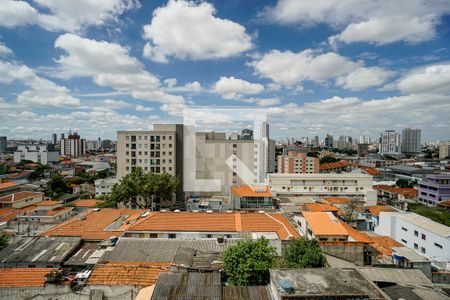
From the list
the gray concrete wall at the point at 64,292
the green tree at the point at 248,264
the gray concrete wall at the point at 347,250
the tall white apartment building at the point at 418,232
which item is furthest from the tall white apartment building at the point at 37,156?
the tall white apartment building at the point at 418,232

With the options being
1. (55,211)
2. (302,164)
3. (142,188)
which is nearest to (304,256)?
(142,188)

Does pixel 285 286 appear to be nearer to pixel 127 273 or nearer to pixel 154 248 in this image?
pixel 127 273

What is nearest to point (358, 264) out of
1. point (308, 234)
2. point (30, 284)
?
point (308, 234)

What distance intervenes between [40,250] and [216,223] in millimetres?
7285

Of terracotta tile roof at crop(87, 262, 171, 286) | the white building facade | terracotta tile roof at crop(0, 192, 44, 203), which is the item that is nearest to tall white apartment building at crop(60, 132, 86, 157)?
the white building facade

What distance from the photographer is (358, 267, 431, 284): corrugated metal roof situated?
848 centimetres

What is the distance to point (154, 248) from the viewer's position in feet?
33.2

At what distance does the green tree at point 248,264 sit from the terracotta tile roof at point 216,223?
3765 mm

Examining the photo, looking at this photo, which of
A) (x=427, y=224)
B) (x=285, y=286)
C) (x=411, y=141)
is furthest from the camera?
(x=411, y=141)

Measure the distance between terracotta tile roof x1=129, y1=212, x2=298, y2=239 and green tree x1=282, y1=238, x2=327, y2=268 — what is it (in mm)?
2536

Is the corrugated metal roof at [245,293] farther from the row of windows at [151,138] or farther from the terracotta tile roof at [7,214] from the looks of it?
the row of windows at [151,138]

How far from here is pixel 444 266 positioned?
36.8ft

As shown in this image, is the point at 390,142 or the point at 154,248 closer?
the point at 154,248

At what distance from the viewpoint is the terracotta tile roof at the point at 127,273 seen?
26.8 ft
